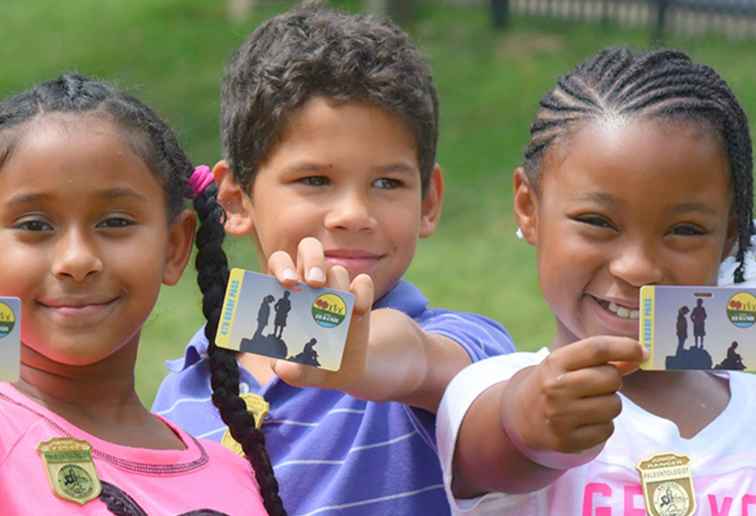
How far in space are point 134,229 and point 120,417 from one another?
358 mm

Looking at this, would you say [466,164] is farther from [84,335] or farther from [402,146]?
[84,335]

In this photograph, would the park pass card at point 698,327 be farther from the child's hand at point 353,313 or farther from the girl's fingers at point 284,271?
the girl's fingers at point 284,271

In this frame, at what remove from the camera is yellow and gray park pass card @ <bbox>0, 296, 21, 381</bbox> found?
2.58 meters

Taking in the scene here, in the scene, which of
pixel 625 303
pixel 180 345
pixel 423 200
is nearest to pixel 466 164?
pixel 180 345

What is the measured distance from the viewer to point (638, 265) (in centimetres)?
290

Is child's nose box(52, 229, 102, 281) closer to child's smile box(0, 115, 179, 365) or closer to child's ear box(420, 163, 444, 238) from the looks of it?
child's smile box(0, 115, 179, 365)

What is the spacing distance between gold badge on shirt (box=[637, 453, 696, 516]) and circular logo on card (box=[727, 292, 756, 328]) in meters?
0.29

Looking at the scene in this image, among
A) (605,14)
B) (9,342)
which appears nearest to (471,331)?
(9,342)

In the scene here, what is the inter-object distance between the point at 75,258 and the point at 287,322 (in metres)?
0.39

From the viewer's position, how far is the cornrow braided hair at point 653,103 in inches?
120

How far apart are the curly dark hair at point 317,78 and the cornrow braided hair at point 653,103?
34 centimetres

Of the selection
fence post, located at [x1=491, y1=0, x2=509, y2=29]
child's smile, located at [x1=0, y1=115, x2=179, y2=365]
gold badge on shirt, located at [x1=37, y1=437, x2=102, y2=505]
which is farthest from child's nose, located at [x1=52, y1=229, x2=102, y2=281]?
fence post, located at [x1=491, y1=0, x2=509, y2=29]

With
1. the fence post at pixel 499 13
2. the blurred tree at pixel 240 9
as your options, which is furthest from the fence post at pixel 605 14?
the blurred tree at pixel 240 9

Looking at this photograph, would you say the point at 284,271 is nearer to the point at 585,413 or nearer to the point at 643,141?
the point at 585,413
